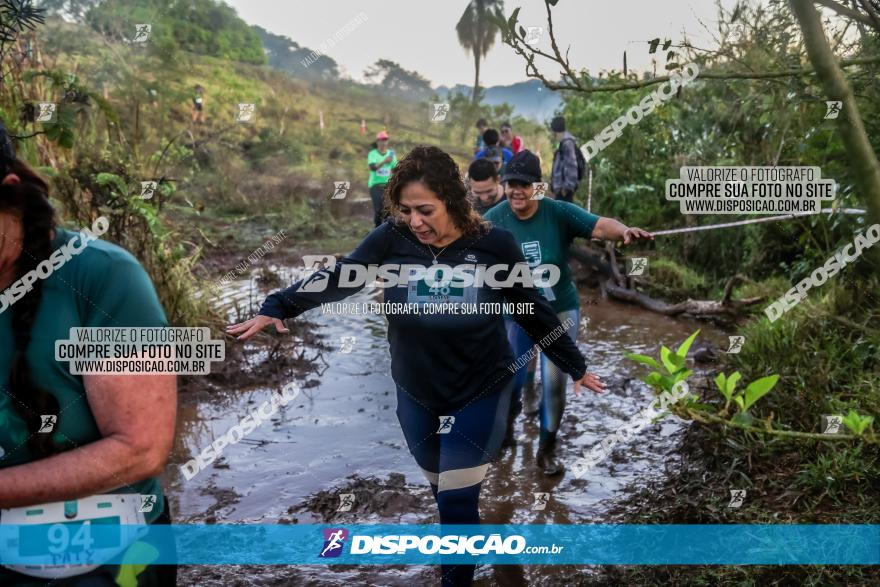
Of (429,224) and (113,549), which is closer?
(113,549)

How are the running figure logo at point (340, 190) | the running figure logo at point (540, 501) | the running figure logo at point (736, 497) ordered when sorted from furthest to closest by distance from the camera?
the running figure logo at point (340, 190), the running figure logo at point (540, 501), the running figure logo at point (736, 497)

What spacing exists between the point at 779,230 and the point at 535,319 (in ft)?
17.5

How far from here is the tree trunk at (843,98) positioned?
0.97 meters

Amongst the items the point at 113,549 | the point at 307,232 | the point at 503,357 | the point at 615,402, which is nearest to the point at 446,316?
the point at 503,357

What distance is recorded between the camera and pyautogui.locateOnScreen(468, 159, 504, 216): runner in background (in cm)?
525

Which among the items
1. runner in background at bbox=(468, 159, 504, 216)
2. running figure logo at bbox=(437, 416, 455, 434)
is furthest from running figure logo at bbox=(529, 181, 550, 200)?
running figure logo at bbox=(437, 416, 455, 434)

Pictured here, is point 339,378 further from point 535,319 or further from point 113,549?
point 113,549

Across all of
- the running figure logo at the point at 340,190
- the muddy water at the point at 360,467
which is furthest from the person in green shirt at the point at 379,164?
the muddy water at the point at 360,467

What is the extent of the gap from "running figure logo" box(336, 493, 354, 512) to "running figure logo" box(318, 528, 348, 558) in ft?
0.73

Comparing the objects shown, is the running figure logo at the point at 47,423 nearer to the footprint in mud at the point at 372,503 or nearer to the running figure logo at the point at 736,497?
the footprint in mud at the point at 372,503

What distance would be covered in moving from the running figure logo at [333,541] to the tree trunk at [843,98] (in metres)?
3.20

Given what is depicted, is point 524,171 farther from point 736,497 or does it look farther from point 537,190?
point 736,497

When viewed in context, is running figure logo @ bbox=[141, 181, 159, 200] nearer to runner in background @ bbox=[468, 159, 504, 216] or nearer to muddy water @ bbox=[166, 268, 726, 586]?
muddy water @ bbox=[166, 268, 726, 586]

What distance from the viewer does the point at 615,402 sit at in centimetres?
556
